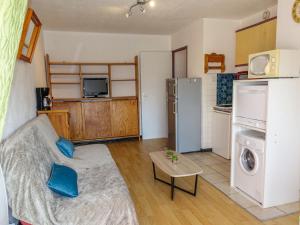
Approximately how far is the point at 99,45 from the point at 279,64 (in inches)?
149

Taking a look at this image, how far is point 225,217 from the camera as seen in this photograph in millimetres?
2162

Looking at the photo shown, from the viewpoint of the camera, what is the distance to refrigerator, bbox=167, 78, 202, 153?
400 cm

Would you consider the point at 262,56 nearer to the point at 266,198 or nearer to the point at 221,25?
the point at 266,198

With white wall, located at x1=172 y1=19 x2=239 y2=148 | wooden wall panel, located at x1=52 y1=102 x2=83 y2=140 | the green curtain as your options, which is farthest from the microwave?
wooden wall panel, located at x1=52 y1=102 x2=83 y2=140

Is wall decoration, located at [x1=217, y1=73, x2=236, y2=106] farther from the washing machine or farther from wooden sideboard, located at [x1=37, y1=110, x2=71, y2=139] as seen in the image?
wooden sideboard, located at [x1=37, y1=110, x2=71, y2=139]

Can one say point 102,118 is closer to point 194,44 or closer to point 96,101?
point 96,101

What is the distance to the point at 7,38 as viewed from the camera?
0.41 meters

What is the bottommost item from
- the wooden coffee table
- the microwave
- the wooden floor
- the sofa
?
the wooden floor

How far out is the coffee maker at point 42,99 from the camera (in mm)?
3279

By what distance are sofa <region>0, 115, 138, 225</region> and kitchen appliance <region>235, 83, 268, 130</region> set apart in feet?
Answer: 4.94

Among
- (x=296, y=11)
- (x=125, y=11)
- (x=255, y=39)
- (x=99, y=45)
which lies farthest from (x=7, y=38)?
(x=99, y=45)

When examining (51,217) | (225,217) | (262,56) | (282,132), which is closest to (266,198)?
(225,217)

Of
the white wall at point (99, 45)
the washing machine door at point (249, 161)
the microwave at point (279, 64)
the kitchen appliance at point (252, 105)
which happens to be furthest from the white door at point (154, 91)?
the microwave at point (279, 64)

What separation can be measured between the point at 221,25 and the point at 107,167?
→ 3196 millimetres
